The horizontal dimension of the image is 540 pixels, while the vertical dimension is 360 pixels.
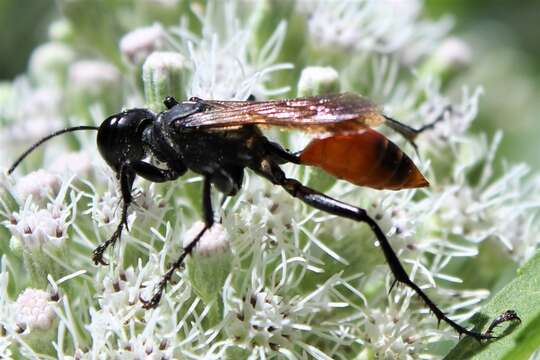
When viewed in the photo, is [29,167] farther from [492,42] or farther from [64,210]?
[492,42]

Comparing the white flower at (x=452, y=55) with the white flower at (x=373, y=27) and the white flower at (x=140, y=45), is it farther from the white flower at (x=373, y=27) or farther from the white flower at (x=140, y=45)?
the white flower at (x=140, y=45)

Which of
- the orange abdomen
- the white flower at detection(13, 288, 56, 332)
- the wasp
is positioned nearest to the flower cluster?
the white flower at detection(13, 288, 56, 332)

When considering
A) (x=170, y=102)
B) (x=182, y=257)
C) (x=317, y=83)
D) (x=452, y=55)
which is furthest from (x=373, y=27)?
(x=182, y=257)

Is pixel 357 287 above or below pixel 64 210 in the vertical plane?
below

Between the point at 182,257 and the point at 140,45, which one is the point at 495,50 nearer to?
the point at 140,45

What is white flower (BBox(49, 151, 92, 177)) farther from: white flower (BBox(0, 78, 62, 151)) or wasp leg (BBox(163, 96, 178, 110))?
white flower (BBox(0, 78, 62, 151))

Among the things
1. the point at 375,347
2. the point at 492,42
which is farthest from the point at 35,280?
the point at 492,42
